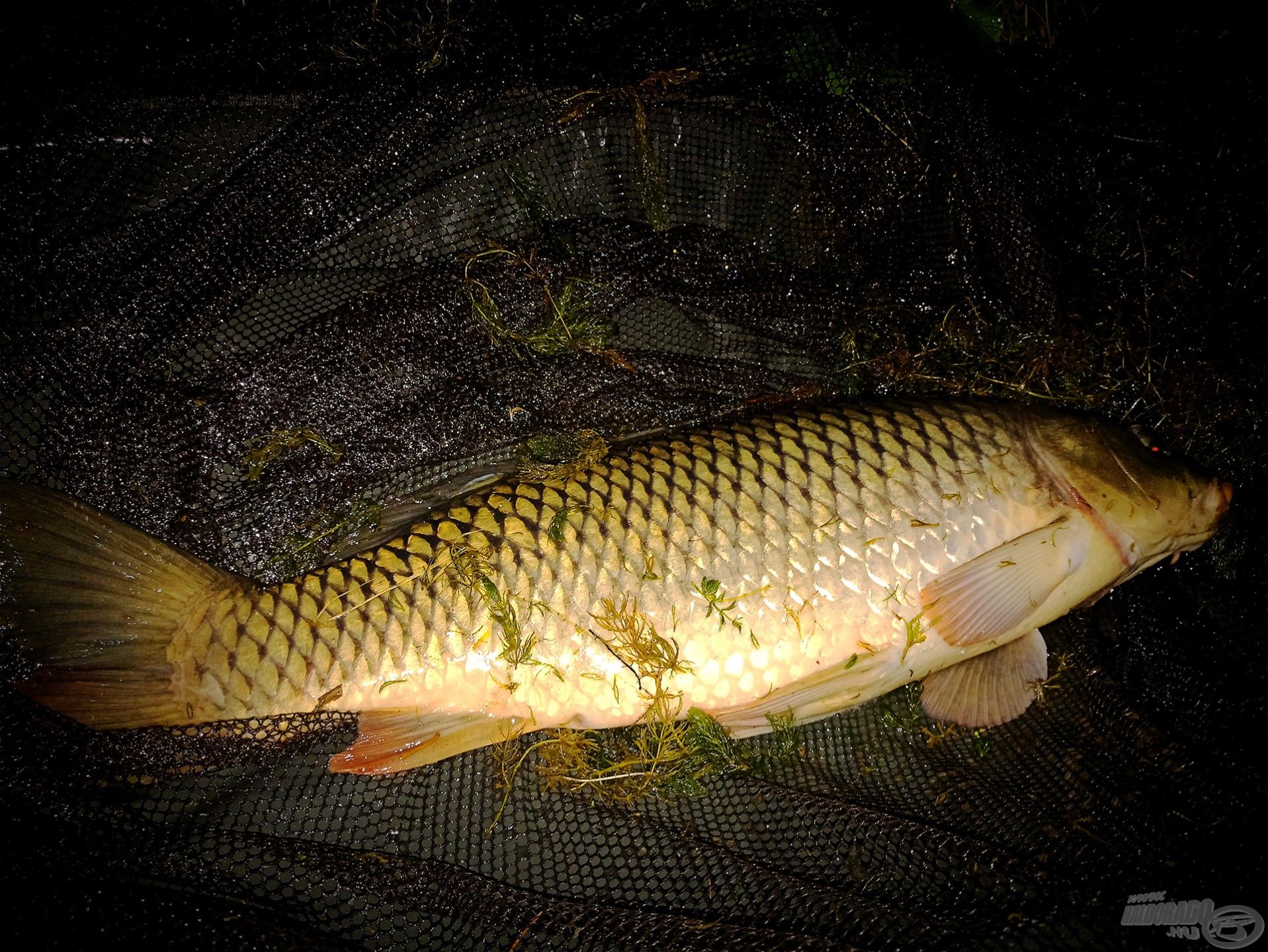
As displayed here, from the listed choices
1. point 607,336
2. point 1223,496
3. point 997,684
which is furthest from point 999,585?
point 607,336

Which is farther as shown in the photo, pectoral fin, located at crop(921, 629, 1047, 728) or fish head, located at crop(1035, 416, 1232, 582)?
pectoral fin, located at crop(921, 629, 1047, 728)

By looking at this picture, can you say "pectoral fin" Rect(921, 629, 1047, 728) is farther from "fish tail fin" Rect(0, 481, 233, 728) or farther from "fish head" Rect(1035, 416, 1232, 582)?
"fish tail fin" Rect(0, 481, 233, 728)

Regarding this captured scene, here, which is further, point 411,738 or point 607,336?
point 607,336

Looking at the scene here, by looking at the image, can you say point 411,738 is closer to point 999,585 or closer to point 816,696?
point 816,696

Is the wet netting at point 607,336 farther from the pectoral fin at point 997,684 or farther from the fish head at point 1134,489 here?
the fish head at point 1134,489

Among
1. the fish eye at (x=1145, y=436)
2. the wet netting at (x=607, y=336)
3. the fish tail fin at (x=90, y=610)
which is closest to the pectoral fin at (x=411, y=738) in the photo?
the wet netting at (x=607, y=336)

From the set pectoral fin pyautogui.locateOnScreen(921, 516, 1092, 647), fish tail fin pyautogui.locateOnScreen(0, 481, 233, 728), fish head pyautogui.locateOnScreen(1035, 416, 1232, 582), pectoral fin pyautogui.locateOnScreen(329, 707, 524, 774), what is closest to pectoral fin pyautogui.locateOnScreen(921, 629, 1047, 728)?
pectoral fin pyautogui.locateOnScreen(921, 516, 1092, 647)

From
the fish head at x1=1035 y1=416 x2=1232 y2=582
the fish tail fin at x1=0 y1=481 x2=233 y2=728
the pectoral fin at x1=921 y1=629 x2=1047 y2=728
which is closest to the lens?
the fish tail fin at x1=0 y1=481 x2=233 y2=728
